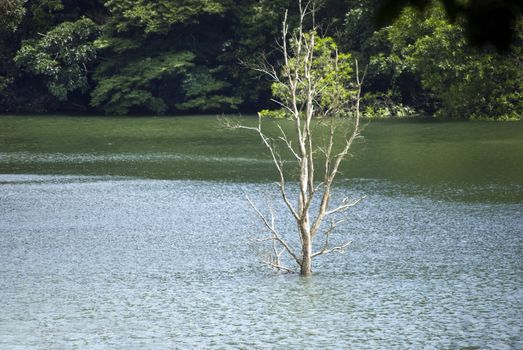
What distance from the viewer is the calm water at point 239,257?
14.8 meters

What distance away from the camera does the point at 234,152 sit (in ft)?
123

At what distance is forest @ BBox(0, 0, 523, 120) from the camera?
51.1 metres

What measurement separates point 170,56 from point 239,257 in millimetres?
36768

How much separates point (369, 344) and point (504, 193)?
13.6 m

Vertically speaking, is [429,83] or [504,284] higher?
[429,83]

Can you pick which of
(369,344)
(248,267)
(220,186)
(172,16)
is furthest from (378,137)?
(369,344)

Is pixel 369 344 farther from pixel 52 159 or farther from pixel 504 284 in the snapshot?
pixel 52 159

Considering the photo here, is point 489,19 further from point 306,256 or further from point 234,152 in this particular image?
point 234,152

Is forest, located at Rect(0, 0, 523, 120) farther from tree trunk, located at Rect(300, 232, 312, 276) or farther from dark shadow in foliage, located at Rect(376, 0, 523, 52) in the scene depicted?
dark shadow in foliage, located at Rect(376, 0, 523, 52)

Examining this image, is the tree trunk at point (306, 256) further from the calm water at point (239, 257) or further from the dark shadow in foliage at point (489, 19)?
the dark shadow in foliage at point (489, 19)

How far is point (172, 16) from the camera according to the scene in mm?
54312

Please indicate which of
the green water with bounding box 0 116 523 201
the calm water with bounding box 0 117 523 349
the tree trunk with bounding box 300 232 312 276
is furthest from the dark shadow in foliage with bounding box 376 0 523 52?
the green water with bounding box 0 116 523 201

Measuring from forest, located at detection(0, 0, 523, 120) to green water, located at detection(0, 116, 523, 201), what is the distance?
525 centimetres

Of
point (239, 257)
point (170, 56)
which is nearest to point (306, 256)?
point (239, 257)
